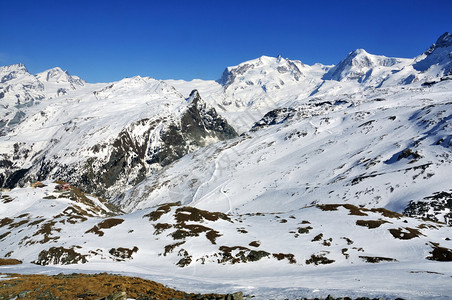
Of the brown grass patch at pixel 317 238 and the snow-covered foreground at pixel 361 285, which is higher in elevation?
the brown grass patch at pixel 317 238

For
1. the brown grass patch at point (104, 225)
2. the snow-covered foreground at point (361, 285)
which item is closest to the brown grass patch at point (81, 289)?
the snow-covered foreground at point (361, 285)

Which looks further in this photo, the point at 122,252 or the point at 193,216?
the point at 193,216

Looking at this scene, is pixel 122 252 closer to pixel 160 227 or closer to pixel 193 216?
pixel 160 227

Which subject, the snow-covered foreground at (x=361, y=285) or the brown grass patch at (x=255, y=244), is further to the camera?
the brown grass patch at (x=255, y=244)

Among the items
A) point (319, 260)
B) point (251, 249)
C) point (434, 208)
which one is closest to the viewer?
point (319, 260)

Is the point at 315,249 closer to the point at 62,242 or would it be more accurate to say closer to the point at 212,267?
the point at 212,267

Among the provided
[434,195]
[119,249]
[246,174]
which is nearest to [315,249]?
[119,249]

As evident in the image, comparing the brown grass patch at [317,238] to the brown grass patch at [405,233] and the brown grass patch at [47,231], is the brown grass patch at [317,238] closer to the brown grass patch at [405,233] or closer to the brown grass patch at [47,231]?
the brown grass patch at [405,233]

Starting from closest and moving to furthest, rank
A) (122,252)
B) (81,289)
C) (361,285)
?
(81,289) → (361,285) → (122,252)

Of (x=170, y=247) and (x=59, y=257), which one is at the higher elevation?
(x=170, y=247)

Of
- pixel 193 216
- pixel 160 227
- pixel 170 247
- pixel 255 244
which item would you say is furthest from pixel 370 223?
pixel 160 227

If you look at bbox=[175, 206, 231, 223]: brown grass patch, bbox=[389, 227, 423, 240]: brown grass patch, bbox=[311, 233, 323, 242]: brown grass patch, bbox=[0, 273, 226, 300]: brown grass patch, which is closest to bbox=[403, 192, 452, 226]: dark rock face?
bbox=[389, 227, 423, 240]: brown grass patch

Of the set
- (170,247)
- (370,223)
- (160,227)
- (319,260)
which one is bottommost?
(319,260)

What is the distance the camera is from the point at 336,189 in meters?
125
